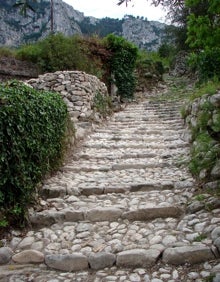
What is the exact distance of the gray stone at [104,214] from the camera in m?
3.68

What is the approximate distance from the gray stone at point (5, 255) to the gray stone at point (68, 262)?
0.39 metres

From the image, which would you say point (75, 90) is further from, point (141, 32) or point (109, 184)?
point (141, 32)

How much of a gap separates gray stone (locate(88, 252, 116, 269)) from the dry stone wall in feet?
16.3

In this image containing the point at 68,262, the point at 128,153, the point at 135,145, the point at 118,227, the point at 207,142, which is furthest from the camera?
the point at 135,145

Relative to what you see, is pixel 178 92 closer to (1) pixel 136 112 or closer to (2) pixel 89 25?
(1) pixel 136 112

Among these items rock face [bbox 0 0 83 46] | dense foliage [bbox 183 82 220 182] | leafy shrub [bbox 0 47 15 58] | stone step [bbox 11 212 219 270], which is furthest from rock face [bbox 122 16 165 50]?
stone step [bbox 11 212 219 270]

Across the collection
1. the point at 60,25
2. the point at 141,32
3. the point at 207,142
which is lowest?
the point at 207,142

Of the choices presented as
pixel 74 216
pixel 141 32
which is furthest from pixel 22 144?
pixel 141 32

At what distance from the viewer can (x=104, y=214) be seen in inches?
146

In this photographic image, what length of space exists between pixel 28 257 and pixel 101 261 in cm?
71

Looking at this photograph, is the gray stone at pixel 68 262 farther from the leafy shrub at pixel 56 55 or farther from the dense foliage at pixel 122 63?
the dense foliage at pixel 122 63

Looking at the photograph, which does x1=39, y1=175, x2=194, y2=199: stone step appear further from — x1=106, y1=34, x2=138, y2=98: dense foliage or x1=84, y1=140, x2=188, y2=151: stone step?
x1=106, y1=34, x2=138, y2=98: dense foliage

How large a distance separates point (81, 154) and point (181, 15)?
1453 centimetres

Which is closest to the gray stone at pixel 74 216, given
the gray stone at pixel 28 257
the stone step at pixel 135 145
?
the gray stone at pixel 28 257
